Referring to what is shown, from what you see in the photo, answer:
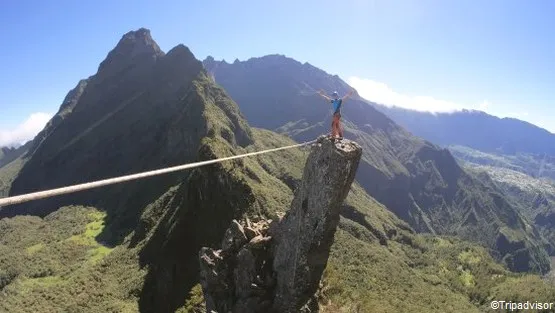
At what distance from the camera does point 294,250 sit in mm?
26016

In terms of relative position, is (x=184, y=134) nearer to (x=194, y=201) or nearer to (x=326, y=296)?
(x=194, y=201)

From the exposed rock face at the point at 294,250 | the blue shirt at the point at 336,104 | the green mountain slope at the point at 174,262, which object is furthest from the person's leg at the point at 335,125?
the green mountain slope at the point at 174,262

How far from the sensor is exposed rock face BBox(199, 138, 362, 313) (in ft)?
79.1

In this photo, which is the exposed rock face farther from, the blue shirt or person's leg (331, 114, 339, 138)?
the blue shirt

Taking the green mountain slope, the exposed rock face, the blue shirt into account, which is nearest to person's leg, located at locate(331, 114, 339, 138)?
the blue shirt

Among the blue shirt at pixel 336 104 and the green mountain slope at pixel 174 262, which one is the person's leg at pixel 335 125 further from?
the green mountain slope at pixel 174 262

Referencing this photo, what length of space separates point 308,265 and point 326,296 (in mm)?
4558

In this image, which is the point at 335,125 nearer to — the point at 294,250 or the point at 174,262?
the point at 294,250

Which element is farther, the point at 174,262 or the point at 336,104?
the point at 174,262

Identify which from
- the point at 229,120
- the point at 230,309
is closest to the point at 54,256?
the point at 229,120

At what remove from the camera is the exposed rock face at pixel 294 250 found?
79.1 ft

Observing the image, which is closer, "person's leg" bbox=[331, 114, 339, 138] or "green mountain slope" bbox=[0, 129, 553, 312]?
"person's leg" bbox=[331, 114, 339, 138]

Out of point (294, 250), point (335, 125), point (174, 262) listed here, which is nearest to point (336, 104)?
point (335, 125)

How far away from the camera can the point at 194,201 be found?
298 ft
